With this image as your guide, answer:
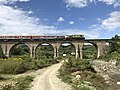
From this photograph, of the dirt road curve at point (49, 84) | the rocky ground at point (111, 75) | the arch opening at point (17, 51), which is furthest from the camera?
the arch opening at point (17, 51)

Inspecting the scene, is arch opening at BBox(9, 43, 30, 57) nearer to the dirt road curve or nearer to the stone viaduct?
the stone viaduct

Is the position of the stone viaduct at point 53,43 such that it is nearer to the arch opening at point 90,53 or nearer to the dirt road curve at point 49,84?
the arch opening at point 90,53

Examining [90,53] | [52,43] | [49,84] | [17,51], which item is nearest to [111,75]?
[49,84]

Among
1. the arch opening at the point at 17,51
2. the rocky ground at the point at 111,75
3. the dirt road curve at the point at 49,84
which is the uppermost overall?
the arch opening at the point at 17,51

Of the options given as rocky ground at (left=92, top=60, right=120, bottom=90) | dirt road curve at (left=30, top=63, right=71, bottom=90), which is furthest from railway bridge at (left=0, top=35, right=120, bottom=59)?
dirt road curve at (left=30, top=63, right=71, bottom=90)

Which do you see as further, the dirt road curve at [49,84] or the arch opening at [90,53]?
the arch opening at [90,53]

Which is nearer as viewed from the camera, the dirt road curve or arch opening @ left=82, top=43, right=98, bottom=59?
the dirt road curve

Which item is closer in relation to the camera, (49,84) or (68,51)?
(49,84)

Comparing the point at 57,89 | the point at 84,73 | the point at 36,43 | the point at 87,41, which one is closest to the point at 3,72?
the point at 84,73

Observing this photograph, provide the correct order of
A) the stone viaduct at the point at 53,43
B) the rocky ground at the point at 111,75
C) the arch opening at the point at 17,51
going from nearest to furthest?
the rocky ground at the point at 111,75 → the stone viaduct at the point at 53,43 → the arch opening at the point at 17,51

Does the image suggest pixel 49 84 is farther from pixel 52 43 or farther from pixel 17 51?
pixel 17 51

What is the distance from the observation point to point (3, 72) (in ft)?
116

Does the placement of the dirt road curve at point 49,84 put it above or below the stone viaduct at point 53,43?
below

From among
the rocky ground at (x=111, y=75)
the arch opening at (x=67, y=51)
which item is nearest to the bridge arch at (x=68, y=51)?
the arch opening at (x=67, y=51)
